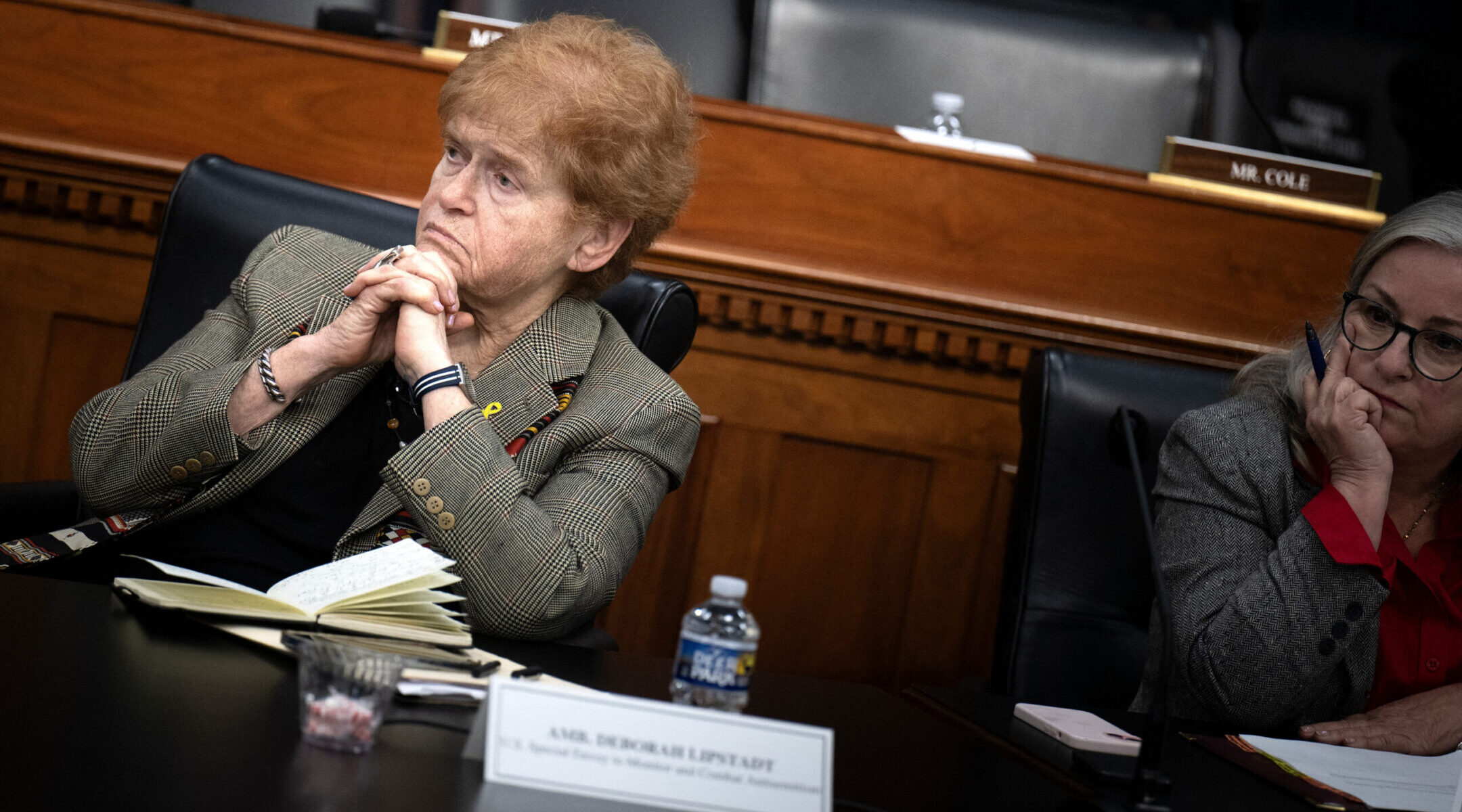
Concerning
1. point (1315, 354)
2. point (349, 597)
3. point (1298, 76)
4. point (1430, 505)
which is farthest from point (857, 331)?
Answer: point (1298, 76)

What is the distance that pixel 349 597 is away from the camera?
40.1 inches

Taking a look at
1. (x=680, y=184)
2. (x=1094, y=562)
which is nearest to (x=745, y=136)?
(x=680, y=184)

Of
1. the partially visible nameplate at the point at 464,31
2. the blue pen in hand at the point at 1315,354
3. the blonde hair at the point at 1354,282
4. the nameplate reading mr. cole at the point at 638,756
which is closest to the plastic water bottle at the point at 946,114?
the partially visible nameplate at the point at 464,31

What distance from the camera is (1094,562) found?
61.9 inches

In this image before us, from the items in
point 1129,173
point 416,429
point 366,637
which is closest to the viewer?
point 366,637

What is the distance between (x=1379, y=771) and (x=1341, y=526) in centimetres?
34

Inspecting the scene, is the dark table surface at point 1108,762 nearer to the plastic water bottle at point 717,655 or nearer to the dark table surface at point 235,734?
the dark table surface at point 235,734

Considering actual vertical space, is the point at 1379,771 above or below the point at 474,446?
below

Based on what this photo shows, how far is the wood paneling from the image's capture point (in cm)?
205

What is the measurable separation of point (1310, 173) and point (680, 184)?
1290 millimetres

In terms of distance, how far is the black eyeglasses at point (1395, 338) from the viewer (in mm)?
1446

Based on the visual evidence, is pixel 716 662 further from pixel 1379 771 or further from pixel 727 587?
pixel 1379 771

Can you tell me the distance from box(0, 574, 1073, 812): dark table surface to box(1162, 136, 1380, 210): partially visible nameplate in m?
1.45

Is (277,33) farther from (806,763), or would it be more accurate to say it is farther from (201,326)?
(806,763)
